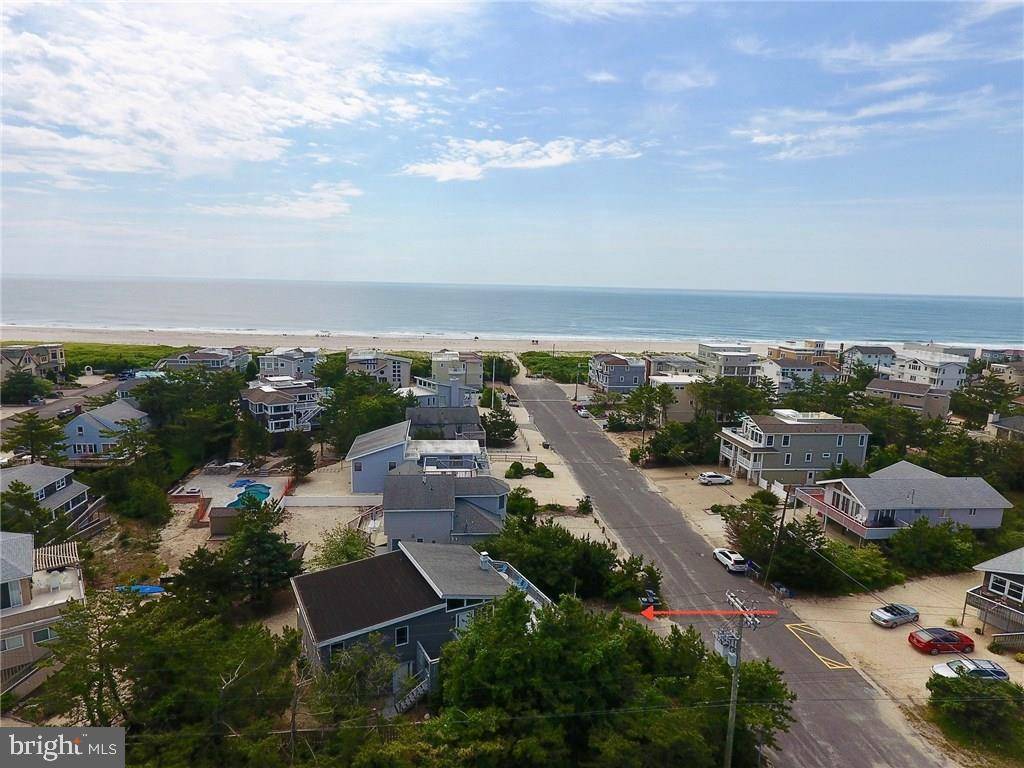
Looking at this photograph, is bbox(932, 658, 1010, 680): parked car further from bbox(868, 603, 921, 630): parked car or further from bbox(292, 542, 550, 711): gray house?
bbox(292, 542, 550, 711): gray house

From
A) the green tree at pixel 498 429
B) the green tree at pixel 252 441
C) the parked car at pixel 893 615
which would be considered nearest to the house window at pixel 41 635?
the green tree at pixel 252 441

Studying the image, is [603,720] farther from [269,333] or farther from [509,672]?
[269,333]

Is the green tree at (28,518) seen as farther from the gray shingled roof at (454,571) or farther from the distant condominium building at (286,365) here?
the distant condominium building at (286,365)

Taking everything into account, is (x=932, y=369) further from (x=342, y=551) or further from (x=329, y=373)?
(x=342, y=551)

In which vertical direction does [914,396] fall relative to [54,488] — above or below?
above

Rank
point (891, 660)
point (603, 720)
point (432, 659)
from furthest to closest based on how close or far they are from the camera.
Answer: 1. point (891, 660)
2. point (432, 659)
3. point (603, 720)

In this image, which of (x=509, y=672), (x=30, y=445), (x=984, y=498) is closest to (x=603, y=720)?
(x=509, y=672)

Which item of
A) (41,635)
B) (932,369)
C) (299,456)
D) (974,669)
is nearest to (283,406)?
(299,456)
